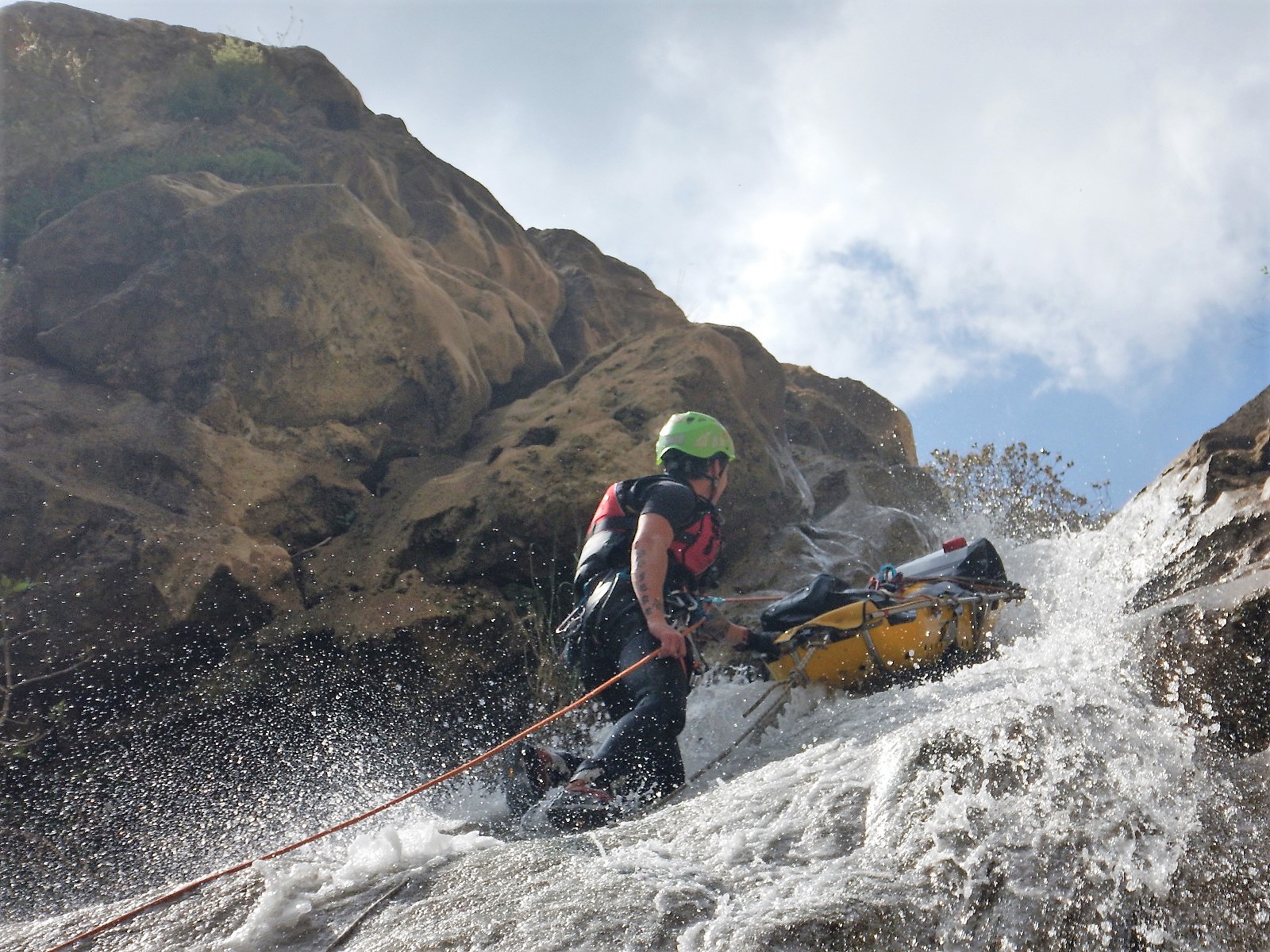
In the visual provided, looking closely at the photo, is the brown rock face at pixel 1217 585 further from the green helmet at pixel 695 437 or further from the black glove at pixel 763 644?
the green helmet at pixel 695 437

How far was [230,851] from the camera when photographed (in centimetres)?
436

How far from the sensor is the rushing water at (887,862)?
79.8 inches

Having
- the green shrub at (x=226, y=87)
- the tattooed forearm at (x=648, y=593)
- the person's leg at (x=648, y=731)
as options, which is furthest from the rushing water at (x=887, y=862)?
the green shrub at (x=226, y=87)

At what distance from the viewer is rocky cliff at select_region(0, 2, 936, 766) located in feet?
18.0

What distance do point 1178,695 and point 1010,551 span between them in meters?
4.01

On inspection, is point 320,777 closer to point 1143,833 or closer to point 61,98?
point 1143,833

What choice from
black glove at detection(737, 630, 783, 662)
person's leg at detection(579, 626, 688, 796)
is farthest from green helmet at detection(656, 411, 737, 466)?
person's leg at detection(579, 626, 688, 796)

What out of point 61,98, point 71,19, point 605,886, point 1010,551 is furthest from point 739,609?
point 71,19

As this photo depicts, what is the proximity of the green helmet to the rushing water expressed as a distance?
1698mm

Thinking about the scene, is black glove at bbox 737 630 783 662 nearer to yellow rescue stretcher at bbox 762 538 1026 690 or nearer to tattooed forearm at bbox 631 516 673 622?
yellow rescue stretcher at bbox 762 538 1026 690

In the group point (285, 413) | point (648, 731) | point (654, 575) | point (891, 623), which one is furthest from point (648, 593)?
point (285, 413)

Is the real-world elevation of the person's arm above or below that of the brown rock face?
above

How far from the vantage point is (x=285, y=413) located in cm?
721

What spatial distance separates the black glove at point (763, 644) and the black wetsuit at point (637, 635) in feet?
1.57
